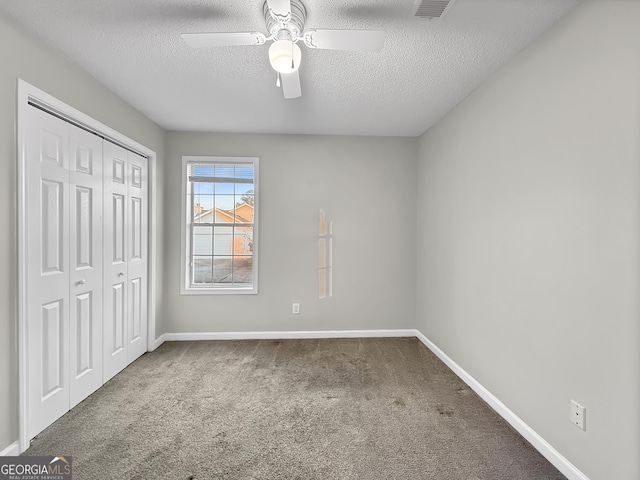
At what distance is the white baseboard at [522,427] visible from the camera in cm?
169

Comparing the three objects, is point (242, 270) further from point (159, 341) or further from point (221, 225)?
point (159, 341)

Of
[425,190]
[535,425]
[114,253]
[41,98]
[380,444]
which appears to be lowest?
[380,444]

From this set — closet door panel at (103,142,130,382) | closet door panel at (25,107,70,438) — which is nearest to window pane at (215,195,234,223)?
closet door panel at (103,142,130,382)

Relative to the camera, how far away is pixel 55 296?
6.91 feet

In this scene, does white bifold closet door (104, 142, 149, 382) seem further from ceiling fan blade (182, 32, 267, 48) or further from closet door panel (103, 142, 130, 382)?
ceiling fan blade (182, 32, 267, 48)

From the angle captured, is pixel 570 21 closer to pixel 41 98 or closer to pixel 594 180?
pixel 594 180

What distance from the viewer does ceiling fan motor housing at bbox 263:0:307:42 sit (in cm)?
165

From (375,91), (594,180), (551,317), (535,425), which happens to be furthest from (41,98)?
(535,425)

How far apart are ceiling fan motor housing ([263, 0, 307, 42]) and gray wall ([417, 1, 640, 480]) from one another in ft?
4.81

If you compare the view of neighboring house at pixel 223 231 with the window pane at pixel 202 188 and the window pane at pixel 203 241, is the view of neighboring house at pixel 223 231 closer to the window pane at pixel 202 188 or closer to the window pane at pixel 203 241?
the window pane at pixel 203 241

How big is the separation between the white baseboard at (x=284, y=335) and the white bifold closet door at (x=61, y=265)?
1180mm

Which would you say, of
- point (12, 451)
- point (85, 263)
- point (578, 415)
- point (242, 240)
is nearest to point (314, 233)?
Result: point (242, 240)

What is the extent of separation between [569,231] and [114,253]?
11.1ft

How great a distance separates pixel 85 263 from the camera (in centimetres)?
241
